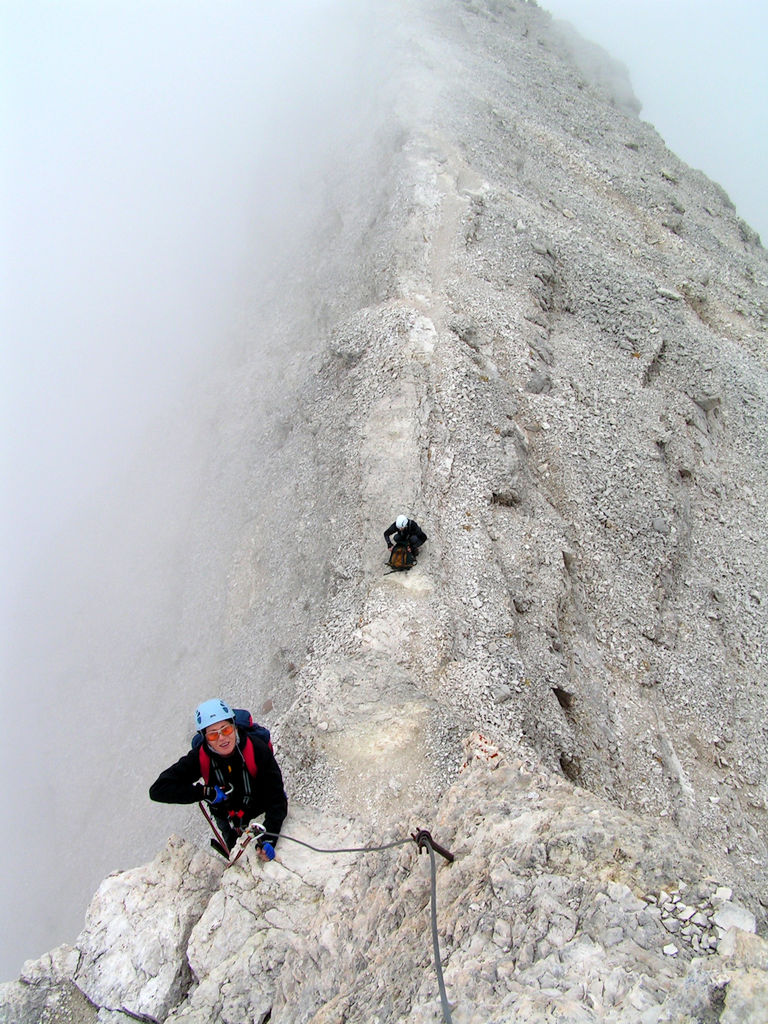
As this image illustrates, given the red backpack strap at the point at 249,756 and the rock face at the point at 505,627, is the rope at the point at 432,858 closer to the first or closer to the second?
the rock face at the point at 505,627

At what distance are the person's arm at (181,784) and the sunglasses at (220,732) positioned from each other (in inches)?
16.9

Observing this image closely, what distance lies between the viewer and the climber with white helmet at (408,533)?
14.7 meters

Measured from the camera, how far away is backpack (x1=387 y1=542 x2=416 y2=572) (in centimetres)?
1488

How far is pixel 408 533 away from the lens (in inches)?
580

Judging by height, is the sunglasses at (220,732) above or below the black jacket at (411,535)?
above

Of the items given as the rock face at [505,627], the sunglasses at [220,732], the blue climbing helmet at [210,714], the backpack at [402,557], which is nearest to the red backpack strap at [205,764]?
the sunglasses at [220,732]

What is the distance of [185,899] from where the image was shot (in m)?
10.0

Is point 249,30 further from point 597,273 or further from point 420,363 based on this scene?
point 420,363

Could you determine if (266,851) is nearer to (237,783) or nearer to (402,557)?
(237,783)

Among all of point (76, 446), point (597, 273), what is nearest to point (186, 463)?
point (76, 446)

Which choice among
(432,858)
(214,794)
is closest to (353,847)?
(432,858)

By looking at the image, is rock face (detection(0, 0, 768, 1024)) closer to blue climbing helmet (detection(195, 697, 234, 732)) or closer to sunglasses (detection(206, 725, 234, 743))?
sunglasses (detection(206, 725, 234, 743))

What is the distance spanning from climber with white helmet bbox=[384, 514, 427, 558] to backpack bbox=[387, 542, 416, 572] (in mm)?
75

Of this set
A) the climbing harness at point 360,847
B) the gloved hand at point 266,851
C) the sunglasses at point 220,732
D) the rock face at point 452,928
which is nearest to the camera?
the rock face at point 452,928
